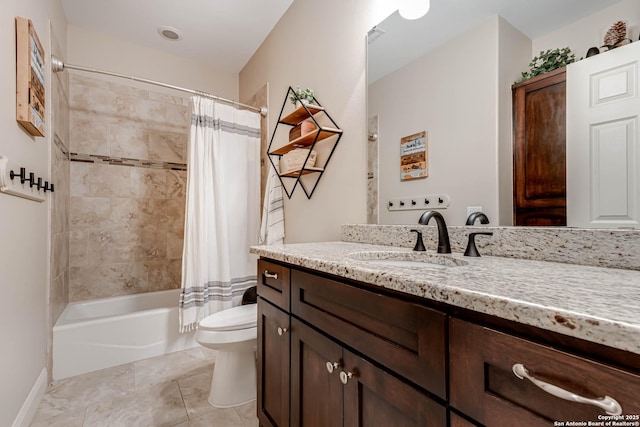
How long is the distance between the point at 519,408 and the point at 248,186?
7.34 ft

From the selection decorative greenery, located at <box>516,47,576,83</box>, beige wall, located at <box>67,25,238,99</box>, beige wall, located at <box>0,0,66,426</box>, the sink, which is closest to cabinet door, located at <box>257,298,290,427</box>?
the sink

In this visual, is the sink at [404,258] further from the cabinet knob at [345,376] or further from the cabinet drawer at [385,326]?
the cabinet knob at [345,376]

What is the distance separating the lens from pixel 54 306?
186 cm

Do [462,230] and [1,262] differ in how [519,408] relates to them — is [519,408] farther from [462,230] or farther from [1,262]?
[1,262]

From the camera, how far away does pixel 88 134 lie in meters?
2.44

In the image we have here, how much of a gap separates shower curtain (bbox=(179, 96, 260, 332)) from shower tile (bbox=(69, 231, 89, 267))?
42.1 inches

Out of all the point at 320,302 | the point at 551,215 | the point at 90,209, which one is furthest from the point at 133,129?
the point at 551,215

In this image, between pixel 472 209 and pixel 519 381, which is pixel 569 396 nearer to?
pixel 519 381

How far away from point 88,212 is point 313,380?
2.54 metres

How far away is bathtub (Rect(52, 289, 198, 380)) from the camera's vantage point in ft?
5.98

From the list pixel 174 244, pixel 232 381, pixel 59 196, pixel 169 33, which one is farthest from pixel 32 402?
pixel 169 33

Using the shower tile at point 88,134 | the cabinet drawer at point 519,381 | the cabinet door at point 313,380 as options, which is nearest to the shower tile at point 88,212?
the shower tile at point 88,134

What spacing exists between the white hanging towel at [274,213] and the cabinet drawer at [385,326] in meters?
1.25

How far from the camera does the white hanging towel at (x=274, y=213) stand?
7.00ft
